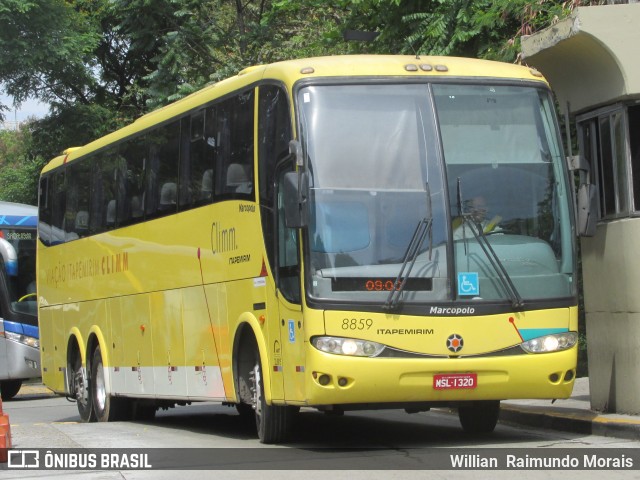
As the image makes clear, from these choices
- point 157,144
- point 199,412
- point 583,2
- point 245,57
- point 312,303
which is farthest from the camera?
point 245,57

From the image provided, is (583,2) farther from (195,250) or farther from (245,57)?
(245,57)

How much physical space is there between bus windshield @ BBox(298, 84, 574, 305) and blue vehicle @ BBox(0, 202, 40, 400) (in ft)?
52.8

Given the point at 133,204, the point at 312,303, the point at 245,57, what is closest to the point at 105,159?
the point at 133,204

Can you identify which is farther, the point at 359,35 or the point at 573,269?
the point at 359,35

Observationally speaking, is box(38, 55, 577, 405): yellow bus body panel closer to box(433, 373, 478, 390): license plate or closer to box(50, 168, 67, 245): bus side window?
box(433, 373, 478, 390): license plate

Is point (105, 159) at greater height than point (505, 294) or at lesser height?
greater

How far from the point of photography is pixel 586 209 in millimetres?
11406

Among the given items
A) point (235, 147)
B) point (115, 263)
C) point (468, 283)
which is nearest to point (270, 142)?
point (235, 147)

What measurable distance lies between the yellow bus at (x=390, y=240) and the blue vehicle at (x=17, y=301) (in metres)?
13.6

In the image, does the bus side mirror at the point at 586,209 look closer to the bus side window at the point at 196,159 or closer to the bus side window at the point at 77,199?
the bus side window at the point at 196,159

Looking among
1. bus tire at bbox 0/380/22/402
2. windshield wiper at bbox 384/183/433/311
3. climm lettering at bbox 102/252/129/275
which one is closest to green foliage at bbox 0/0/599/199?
climm lettering at bbox 102/252/129/275

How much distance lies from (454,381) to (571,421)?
2.27m

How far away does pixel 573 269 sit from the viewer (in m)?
11.3

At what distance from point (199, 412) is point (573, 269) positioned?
985 centimetres
